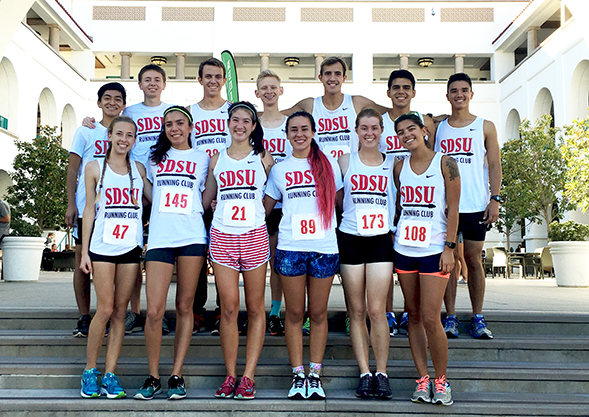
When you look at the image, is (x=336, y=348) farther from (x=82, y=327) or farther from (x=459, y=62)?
(x=459, y=62)

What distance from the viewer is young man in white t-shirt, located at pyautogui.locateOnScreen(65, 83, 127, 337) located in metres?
4.20

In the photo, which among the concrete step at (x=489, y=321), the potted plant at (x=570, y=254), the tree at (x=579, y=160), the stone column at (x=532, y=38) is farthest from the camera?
the stone column at (x=532, y=38)

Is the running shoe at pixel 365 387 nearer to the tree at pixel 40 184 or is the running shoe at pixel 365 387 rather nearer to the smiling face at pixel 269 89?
the smiling face at pixel 269 89

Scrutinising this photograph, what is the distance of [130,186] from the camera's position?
3.66 meters

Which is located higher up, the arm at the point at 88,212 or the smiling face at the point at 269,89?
the smiling face at the point at 269,89

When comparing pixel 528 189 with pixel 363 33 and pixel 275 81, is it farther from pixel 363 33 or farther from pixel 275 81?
pixel 275 81

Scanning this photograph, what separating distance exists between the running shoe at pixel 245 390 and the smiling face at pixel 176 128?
5.07 feet

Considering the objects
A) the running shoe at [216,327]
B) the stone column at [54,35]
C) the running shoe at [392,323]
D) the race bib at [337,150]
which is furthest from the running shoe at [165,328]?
the stone column at [54,35]

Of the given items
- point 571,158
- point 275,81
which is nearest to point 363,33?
point 571,158

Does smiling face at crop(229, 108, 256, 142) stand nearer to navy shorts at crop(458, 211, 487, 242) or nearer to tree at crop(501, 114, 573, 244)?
navy shorts at crop(458, 211, 487, 242)

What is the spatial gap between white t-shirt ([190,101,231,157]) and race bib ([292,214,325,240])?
40.6 inches

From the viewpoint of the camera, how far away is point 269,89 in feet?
13.9

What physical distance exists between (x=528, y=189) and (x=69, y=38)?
58.8 feet

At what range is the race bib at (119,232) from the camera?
3518 millimetres
